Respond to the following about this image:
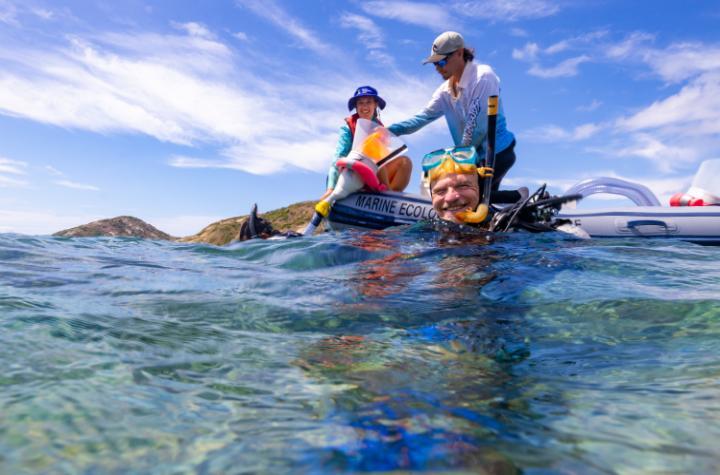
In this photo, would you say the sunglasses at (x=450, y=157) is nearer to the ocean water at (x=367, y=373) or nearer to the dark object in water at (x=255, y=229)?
the ocean water at (x=367, y=373)

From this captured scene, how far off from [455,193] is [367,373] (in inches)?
181

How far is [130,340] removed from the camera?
7.06ft

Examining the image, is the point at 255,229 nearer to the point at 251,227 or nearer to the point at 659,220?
the point at 251,227

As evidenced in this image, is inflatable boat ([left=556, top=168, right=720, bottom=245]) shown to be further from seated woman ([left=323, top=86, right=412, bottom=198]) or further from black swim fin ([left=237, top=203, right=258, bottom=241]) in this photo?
black swim fin ([left=237, top=203, right=258, bottom=241])

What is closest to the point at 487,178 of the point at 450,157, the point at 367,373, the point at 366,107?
the point at 450,157

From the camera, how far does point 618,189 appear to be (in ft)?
26.9

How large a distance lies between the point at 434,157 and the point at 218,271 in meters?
3.13

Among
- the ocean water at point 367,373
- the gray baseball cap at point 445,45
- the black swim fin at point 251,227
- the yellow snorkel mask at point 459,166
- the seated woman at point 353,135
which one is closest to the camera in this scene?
the ocean water at point 367,373

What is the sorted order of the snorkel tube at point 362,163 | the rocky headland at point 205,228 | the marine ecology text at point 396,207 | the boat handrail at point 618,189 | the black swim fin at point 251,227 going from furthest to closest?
the rocky headland at point 205,228 < the snorkel tube at point 362,163 < the black swim fin at point 251,227 < the marine ecology text at point 396,207 < the boat handrail at point 618,189

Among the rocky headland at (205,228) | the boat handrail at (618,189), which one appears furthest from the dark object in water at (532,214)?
the rocky headland at (205,228)

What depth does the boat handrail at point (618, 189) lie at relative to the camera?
785 cm

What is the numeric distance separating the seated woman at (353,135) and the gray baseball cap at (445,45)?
7.04 feet

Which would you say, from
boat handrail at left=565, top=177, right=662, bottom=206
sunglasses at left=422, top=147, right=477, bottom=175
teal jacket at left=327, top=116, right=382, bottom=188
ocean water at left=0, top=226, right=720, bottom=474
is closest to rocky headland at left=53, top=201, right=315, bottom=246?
teal jacket at left=327, top=116, right=382, bottom=188

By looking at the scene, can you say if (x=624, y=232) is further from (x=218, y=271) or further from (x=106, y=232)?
(x=106, y=232)
